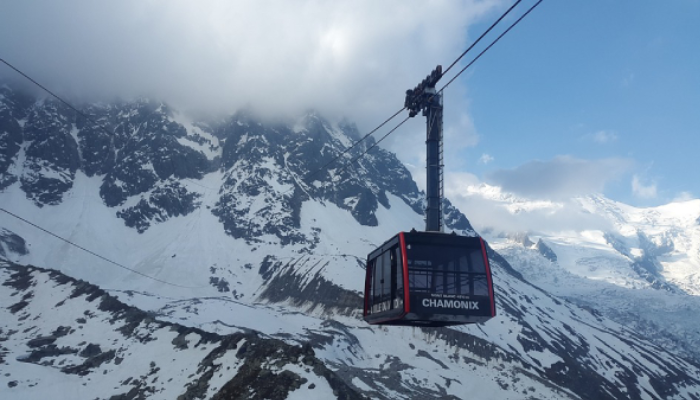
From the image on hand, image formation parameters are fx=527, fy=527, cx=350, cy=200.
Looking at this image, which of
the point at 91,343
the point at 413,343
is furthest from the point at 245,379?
the point at 413,343

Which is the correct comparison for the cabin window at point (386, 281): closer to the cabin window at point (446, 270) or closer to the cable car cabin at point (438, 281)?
the cable car cabin at point (438, 281)

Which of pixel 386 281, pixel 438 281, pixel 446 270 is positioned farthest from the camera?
pixel 386 281

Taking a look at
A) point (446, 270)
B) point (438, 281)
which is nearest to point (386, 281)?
point (438, 281)

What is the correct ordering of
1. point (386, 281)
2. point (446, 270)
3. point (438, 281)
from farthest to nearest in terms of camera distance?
point (386, 281), point (446, 270), point (438, 281)

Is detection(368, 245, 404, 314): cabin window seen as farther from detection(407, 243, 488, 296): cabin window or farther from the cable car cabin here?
detection(407, 243, 488, 296): cabin window

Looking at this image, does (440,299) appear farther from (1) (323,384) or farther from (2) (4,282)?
(2) (4,282)

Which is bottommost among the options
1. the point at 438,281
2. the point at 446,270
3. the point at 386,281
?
the point at 438,281

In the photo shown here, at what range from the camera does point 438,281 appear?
27312mm

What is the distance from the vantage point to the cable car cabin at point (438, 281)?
Answer: 88.3 feet

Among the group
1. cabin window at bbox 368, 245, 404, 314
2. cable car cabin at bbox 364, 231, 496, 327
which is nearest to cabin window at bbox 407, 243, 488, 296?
cable car cabin at bbox 364, 231, 496, 327

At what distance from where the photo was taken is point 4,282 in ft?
370

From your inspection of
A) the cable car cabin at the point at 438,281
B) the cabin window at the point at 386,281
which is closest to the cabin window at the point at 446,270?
the cable car cabin at the point at 438,281

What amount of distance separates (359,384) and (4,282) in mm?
80232

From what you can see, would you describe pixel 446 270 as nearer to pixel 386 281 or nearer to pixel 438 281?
pixel 438 281
